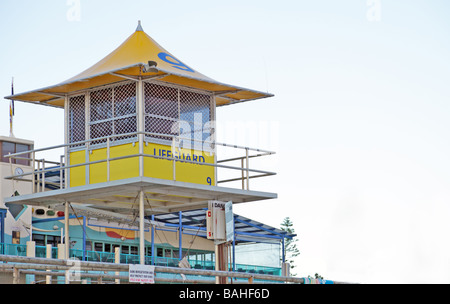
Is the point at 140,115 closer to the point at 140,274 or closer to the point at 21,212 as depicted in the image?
the point at 140,274

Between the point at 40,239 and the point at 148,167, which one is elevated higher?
the point at 148,167

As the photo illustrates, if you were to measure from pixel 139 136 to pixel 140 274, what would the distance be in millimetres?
8627

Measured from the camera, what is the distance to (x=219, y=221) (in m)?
24.7

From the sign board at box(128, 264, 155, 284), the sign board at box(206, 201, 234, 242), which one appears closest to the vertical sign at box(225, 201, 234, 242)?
the sign board at box(206, 201, 234, 242)

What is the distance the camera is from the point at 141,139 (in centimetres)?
2327

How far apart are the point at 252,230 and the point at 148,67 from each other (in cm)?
2021

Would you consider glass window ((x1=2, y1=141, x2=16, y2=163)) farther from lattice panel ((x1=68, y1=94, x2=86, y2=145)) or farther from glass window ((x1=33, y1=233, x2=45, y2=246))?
lattice panel ((x1=68, y1=94, x2=86, y2=145))

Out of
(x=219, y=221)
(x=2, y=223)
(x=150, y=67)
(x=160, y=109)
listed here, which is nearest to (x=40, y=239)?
(x=2, y=223)

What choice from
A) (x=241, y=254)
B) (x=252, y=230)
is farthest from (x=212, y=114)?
(x=241, y=254)

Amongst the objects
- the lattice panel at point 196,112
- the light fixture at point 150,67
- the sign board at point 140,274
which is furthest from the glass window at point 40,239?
the sign board at point 140,274

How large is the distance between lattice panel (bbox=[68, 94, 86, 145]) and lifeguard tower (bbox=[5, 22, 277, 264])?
0.03 m

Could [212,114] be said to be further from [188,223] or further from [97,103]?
[188,223]

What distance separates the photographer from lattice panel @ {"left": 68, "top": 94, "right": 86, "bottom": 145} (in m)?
24.8
